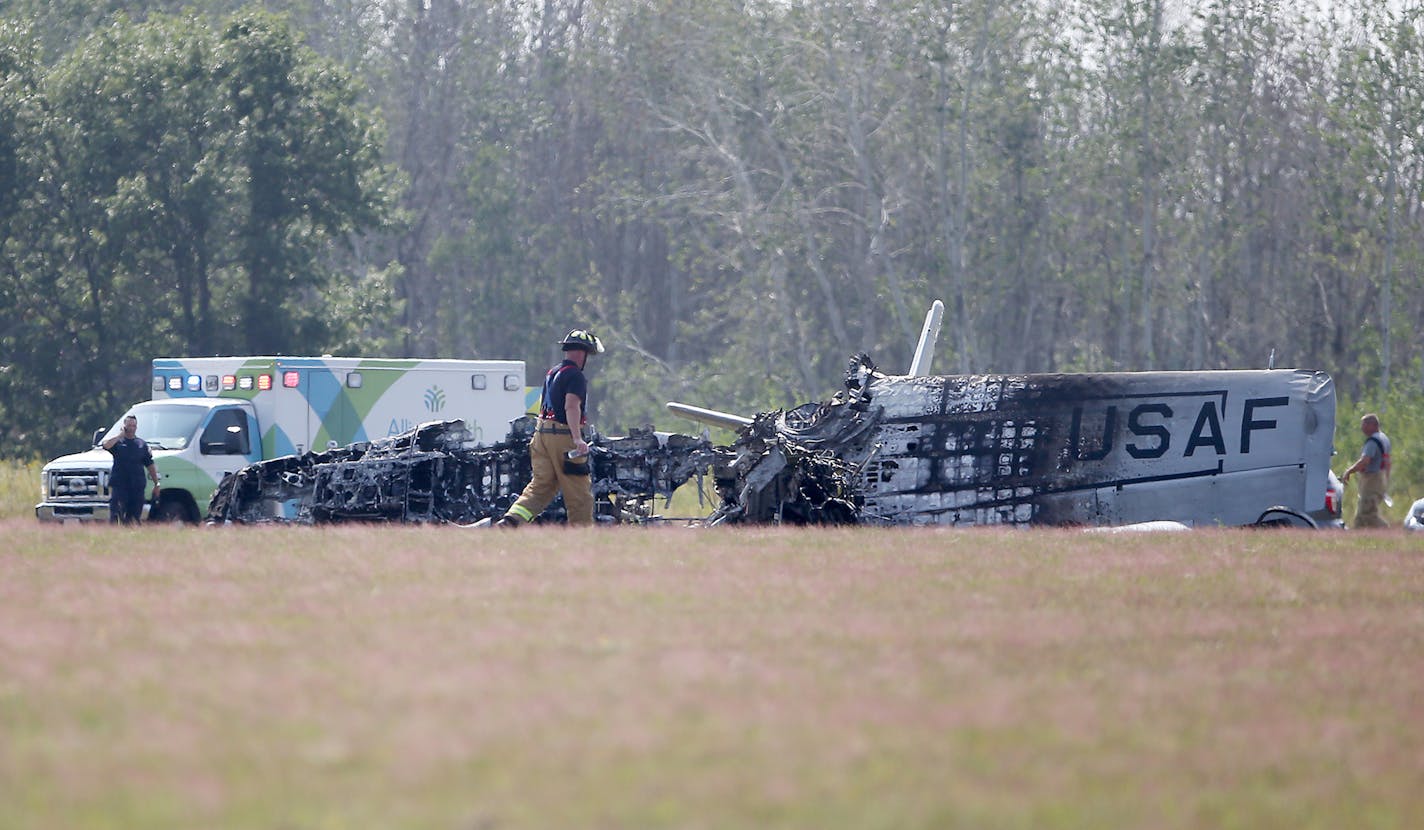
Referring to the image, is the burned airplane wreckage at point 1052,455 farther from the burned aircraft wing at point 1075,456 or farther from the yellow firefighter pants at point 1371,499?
the yellow firefighter pants at point 1371,499

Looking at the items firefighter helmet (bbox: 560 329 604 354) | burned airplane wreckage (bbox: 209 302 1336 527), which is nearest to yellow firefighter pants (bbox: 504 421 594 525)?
firefighter helmet (bbox: 560 329 604 354)

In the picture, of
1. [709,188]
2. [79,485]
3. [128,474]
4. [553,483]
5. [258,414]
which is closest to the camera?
[553,483]

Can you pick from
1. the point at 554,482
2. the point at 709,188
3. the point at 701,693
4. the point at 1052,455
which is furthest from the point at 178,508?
the point at 709,188

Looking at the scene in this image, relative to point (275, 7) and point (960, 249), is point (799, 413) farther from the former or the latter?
point (275, 7)

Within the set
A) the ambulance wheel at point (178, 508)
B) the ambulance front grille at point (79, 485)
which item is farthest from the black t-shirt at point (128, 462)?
the ambulance front grille at point (79, 485)

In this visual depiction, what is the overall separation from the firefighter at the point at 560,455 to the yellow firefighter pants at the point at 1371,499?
8.47 meters

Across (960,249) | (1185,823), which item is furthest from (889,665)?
(960,249)

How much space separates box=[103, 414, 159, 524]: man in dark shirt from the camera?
63.4 ft

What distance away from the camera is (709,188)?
52000 millimetres

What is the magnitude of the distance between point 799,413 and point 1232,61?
28938 millimetres

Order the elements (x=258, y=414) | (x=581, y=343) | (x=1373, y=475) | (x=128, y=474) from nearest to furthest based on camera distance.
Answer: (x=581, y=343) → (x=1373, y=475) → (x=128, y=474) → (x=258, y=414)

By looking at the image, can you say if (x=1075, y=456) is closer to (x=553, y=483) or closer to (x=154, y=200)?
(x=553, y=483)

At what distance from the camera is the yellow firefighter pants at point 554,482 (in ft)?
48.2

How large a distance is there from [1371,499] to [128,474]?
42.7 feet
